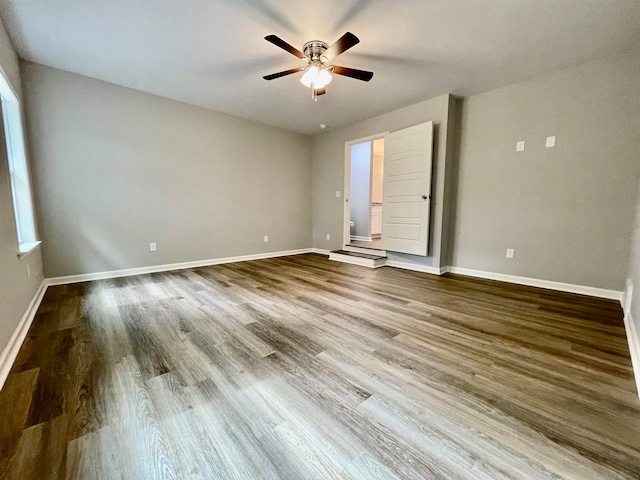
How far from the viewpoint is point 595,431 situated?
42.8 inches

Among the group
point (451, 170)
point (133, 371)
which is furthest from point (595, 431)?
point (451, 170)

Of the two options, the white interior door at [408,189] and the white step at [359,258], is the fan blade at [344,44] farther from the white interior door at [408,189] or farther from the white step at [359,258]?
the white step at [359,258]

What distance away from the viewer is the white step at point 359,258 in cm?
423

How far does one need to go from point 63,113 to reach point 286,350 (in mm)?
3810

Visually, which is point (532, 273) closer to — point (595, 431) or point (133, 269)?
point (595, 431)

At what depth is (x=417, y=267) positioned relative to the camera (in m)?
4.00

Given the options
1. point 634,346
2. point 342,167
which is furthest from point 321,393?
point 342,167

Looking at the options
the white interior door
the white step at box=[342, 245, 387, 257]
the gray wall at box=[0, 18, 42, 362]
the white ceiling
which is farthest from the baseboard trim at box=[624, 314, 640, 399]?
the gray wall at box=[0, 18, 42, 362]

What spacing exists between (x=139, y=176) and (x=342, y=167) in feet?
10.9

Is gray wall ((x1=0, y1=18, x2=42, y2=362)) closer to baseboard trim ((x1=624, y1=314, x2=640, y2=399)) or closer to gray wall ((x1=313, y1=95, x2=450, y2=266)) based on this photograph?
baseboard trim ((x1=624, y1=314, x2=640, y2=399))

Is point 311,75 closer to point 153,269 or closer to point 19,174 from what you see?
point 19,174

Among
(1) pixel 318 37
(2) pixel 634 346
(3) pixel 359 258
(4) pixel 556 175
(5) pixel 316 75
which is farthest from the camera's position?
(3) pixel 359 258

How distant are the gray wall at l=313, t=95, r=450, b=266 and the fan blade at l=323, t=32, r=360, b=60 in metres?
2.02

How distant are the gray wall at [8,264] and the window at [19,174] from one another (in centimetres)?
25
